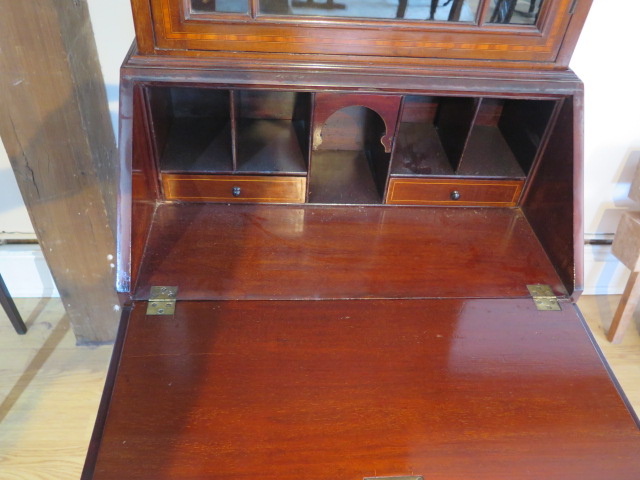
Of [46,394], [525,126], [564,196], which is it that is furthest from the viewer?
[46,394]

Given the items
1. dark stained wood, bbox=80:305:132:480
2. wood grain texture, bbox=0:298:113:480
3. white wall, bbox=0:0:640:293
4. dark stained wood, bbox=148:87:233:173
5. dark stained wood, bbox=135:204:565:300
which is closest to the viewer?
dark stained wood, bbox=80:305:132:480

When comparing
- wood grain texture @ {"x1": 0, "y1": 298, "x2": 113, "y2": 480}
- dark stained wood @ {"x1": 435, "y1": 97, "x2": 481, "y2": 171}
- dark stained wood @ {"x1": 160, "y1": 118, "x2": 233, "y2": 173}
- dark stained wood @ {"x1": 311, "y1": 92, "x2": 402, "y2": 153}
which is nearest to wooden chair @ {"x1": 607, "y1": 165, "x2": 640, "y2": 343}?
dark stained wood @ {"x1": 435, "y1": 97, "x2": 481, "y2": 171}

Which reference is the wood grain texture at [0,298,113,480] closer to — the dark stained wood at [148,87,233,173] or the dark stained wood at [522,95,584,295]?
the dark stained wood at [148,87,233,173]

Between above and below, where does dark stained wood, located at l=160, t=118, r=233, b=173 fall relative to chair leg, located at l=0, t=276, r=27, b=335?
above

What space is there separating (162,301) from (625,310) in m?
1.67

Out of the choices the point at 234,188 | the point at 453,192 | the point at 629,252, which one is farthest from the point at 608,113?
the point at 234,188

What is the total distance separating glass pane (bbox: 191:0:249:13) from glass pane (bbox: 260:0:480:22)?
4 centimetres

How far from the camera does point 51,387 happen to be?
5.88ft

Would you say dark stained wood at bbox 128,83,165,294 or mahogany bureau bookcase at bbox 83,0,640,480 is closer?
mahogany bureau bookcase at bbox 83,0,640,480

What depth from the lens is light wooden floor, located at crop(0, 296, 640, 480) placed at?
63.6 inches

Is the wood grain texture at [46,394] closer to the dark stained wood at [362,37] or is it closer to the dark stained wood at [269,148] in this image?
the dark stained wood at [269,148]

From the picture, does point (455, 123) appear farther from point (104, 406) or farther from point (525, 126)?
point (104, 406)

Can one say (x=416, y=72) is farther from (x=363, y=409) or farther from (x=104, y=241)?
(x=104, y=241)

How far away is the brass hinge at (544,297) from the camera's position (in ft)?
3.52
